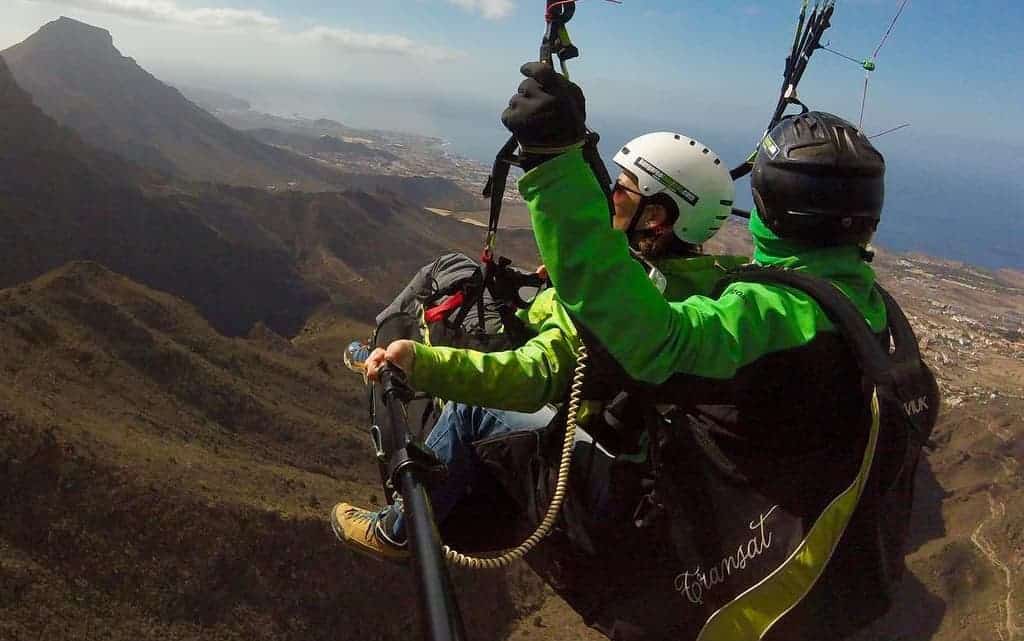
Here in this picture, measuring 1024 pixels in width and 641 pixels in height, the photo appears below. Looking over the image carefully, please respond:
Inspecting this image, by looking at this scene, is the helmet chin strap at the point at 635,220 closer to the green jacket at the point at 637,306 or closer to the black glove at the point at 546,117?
the black glove at the point at 546,117

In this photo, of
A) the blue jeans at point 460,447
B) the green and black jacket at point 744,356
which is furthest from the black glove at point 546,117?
the blue jeans at point 460,447

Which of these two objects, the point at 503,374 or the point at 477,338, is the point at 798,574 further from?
the point at 477,338

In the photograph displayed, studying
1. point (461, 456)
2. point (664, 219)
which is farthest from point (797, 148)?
point (461, 456)

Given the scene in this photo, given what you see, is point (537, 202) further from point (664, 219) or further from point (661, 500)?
point (664, 219)

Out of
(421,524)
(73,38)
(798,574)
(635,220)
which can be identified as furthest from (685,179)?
(73,38)

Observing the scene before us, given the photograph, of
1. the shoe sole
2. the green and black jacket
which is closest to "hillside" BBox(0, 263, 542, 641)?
the shoe sole
